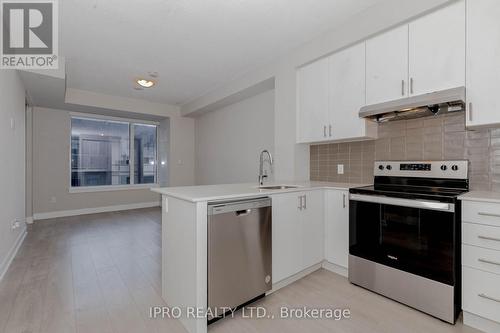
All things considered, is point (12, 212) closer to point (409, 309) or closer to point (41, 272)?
point (41, 272)

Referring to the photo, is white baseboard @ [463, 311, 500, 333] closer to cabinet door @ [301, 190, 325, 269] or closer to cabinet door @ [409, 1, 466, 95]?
cabinet door @ [301, 190, 325, 269]

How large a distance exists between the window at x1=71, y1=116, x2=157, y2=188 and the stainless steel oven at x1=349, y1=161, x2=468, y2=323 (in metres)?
5.95

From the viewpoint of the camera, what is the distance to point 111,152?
20.8 ft

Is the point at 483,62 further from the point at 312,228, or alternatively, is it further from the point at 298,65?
the point at 312,228

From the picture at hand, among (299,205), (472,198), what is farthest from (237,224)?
(472,198)

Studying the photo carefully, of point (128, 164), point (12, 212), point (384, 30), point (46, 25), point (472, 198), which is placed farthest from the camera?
point (128, 164)

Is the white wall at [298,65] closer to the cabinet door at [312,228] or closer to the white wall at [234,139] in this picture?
the white wall at [234,139]

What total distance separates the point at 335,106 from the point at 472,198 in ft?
4.89

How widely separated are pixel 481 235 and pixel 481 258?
157 millimetres

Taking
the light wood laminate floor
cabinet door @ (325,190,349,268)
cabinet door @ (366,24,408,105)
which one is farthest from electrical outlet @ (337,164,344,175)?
the light wood laminate floor

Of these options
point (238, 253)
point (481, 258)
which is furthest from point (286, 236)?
point (481, 258)

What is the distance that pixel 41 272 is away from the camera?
261 centimetres

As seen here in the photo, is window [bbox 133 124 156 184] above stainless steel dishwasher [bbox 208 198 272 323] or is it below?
above

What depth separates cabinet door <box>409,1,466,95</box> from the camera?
6.22 ft
